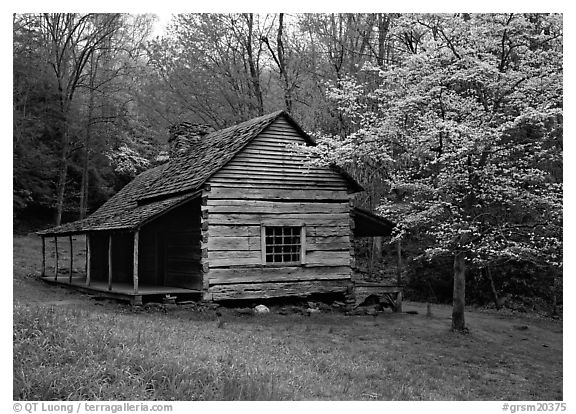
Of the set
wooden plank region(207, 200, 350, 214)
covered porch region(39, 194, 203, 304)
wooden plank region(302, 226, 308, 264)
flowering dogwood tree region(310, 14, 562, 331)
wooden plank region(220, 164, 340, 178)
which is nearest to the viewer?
flowering dogwood tree region(310, 14, 562, 331)

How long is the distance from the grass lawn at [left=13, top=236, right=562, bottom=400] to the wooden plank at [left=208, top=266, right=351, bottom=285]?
3.64ft

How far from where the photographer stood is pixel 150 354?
342 inches

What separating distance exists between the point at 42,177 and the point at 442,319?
16.4 m

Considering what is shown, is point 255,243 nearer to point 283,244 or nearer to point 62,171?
point 283,244

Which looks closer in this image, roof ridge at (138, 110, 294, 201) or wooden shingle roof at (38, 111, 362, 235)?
wooden shingle roof at (38, 111, 362, 235)

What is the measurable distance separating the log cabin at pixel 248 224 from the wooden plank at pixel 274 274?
3 centimetres

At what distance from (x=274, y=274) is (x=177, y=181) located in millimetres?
4167

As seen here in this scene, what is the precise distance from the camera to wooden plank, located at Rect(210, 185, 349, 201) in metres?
16.7

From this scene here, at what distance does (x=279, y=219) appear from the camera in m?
17.4

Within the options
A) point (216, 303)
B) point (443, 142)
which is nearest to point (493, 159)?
point (443, 142)

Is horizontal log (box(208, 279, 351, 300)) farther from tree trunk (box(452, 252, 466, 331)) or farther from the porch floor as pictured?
tree trunk (box(452, 252, 466, 331))

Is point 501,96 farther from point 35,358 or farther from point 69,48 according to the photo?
point 69,48

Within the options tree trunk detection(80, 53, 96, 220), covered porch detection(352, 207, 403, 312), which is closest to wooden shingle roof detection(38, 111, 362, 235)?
covered porch detection(352, 207, 403, 312)

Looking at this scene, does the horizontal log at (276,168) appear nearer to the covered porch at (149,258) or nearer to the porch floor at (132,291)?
the covered porch at (149,258)
